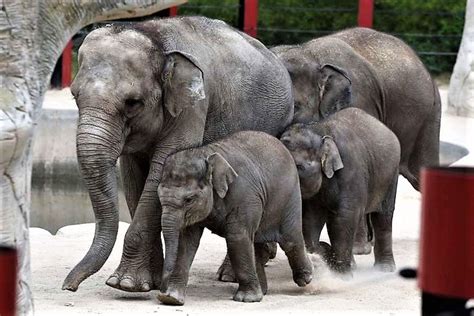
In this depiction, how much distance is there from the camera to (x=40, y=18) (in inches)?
196

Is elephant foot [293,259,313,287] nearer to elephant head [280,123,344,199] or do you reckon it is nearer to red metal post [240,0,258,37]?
elephant head [280,123,344,199]

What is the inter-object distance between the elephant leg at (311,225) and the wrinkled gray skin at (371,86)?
706mm

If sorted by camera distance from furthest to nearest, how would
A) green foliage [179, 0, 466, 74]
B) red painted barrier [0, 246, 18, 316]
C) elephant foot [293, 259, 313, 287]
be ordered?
green foliage [179, 0, 466, 74] < elephant foot [293, 259, 313, 287] < red painted barrier [0, 246, 18, 316]

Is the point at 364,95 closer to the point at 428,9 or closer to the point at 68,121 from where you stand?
the point at 68,121

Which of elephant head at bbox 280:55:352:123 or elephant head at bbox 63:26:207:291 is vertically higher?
elephant head at bbox 63:26:207:291

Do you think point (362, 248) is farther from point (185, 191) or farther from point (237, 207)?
point (185, 191)

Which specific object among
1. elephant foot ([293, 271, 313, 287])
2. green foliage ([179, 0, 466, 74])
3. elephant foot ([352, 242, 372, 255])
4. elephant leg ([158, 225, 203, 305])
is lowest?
green foliage ([179, 0, 466, 74])

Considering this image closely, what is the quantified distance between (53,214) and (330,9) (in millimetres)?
6013

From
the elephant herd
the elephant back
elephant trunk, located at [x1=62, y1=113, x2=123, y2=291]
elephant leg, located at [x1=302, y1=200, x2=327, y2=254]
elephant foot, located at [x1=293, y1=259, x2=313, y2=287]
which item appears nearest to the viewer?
elephant trunk, located at [x1=62, y1=113, x2=123, y2=291]

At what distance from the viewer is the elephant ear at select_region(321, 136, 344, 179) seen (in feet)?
23.0

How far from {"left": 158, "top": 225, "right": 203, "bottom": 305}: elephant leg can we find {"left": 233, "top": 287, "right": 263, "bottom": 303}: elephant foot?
Answer: 31 cm

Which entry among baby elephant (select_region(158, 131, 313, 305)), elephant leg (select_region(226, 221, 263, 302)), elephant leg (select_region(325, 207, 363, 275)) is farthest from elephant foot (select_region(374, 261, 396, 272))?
elephant leg (select_region(226, 221, 263, 302))

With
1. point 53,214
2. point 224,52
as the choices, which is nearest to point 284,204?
point 224,52

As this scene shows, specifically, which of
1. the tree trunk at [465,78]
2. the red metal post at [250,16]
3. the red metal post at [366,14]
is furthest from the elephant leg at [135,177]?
the red metal post at [366,14]
